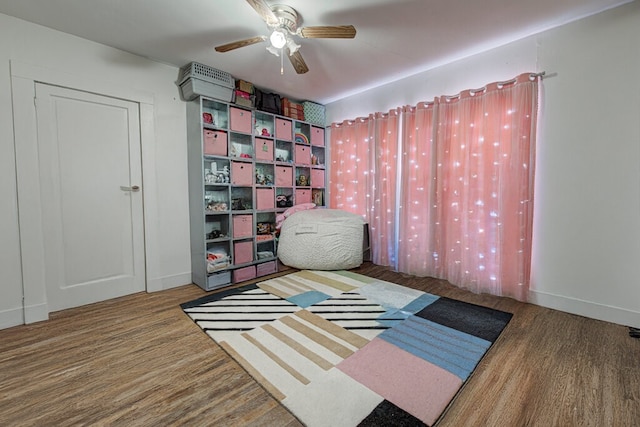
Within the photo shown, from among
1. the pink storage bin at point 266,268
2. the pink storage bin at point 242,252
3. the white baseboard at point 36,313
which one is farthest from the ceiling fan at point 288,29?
the white baseboard at point 36,313

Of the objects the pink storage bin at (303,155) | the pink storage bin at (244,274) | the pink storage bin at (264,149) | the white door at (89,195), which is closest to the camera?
the white door at (89,195)

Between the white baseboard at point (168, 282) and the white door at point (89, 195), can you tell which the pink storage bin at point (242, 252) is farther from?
the white door at point (89, 195)

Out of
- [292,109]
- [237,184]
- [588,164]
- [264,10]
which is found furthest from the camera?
[292,109]

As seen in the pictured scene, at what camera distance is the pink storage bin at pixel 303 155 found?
3744 mm

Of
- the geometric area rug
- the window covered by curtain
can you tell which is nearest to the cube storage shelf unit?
the geometric area rug

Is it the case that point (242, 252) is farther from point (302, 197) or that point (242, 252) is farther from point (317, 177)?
point (317, 177)

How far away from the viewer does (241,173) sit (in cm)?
311

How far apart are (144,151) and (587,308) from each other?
4.16 meters

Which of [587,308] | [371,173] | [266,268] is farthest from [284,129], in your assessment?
[587,308]

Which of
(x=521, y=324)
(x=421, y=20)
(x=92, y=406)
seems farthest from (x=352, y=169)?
(x=92, y=406)

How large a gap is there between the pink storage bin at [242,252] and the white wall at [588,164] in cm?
285

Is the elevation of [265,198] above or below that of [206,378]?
above

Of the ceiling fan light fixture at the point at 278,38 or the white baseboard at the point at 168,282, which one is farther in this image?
the white baseboard at the point at 168,282

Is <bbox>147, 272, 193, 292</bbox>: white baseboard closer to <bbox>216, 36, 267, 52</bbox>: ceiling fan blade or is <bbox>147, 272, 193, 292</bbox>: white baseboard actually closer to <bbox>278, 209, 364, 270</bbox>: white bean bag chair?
<bbox>278, 209, 364, 270</bbox>: white bean bag chair
